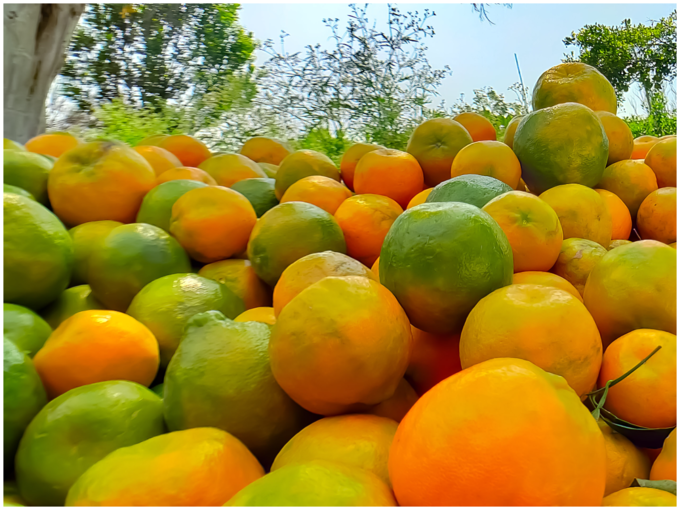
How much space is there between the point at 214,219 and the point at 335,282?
76 cm

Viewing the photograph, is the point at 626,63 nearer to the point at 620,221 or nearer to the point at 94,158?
the point at 620,221

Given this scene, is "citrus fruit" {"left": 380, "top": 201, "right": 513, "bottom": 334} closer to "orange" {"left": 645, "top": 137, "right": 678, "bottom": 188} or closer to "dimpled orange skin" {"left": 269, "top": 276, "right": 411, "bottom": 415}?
"dimpled orange skin" {"left": 269, "top": 276, "right": 411, "bottom": 415}

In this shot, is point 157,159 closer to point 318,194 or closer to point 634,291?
point 318,194

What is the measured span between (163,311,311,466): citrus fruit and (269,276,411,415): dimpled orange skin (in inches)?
2.2

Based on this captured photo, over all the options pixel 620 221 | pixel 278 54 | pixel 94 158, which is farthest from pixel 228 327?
pixel 278 54

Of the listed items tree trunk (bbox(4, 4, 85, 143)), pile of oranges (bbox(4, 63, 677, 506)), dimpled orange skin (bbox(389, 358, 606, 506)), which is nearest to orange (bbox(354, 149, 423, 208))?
pile of oranges (bbox(4, 63, 677, 506))

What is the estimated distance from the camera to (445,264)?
763 millimetres

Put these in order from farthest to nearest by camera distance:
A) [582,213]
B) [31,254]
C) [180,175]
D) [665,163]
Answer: [180,175] < [665,163] < [582,213] < [31,254]

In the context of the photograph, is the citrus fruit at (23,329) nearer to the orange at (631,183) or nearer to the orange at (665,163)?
the orange at (631,183)

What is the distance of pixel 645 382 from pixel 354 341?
17.7 inches

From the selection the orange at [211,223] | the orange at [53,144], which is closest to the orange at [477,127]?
the orange at [211,223]

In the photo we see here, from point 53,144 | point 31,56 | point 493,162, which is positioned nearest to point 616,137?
point 493,162

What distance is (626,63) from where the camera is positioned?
563 cm

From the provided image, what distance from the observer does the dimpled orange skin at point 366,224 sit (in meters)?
1.40
